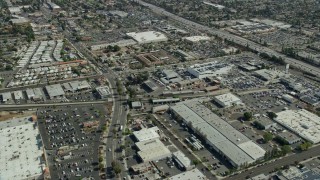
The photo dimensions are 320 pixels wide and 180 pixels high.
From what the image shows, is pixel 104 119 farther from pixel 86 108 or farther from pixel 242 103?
pixel 242 103

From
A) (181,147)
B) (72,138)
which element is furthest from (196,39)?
(72,138)

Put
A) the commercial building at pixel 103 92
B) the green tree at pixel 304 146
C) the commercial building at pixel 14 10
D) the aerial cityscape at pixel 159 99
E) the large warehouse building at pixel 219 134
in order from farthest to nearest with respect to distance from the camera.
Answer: the commercial building at pixel 14 10 < the commercial building at pixel 103 92 < the green tree at pixel 304 146 < the large warehouse building at pixel 219 134 < the aerial cityscape at pixel 159 99

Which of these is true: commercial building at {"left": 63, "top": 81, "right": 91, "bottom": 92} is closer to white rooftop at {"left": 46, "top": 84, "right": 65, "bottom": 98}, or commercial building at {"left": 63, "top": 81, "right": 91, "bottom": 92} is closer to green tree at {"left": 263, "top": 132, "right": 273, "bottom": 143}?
white rooftop at {"left": 46, "top": 84, "right": 65, "bottom": 98}

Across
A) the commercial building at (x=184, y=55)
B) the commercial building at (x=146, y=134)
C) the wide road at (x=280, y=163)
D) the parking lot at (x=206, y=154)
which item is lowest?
the wide road at (x=280, y=163)

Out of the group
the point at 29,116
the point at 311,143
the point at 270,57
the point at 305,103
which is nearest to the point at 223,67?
the point at 270,57

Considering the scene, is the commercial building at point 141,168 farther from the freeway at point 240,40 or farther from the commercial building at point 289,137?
the freeway at point 240,40

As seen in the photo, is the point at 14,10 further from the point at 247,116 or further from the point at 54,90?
A: the point at 247,116

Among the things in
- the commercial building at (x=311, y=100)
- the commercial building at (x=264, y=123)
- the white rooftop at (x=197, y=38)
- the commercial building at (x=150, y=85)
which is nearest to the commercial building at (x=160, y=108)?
the commercial building at (x=150, y=85)
